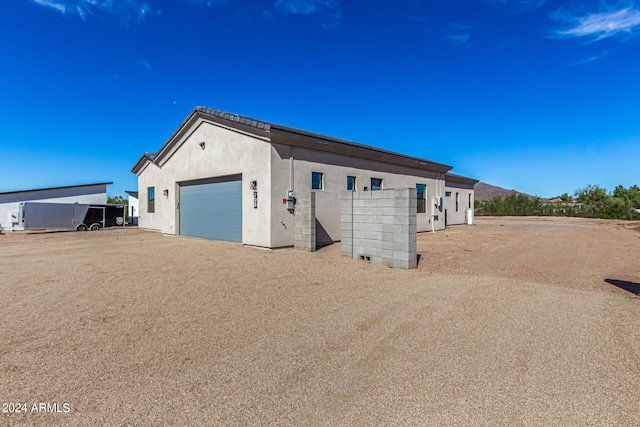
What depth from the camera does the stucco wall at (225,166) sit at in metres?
10.8

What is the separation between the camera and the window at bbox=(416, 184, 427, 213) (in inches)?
713

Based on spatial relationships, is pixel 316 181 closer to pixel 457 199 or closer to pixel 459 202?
pixel 457 199

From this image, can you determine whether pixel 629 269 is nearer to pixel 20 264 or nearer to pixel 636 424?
pixel 636 424

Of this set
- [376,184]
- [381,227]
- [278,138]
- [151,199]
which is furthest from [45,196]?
[381,227]

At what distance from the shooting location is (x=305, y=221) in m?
10.6

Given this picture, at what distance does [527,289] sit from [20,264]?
11.4m

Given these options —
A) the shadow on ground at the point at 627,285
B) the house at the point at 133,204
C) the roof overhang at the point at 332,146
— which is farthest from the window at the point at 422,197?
the house at the point at 133,204

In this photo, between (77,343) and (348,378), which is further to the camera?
(77,343)

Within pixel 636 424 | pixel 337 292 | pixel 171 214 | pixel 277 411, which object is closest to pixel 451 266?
pixel 337 292

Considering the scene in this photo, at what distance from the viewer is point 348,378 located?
286 cm

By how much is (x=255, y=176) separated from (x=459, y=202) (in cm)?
1770

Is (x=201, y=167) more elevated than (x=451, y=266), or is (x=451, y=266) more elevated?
(x=201, y=167)

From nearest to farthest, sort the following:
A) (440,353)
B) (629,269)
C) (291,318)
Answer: (440,353), (291,318), (629,269)

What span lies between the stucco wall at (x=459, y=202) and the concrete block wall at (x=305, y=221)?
13.7 metres
